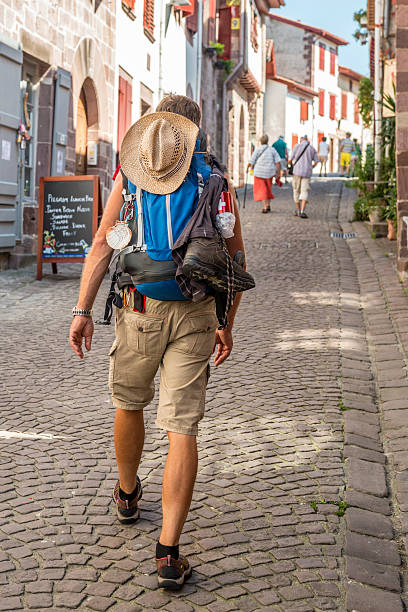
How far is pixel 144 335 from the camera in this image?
319 cm

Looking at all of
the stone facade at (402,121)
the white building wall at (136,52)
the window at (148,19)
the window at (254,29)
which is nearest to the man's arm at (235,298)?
the stone facade at (402,121)

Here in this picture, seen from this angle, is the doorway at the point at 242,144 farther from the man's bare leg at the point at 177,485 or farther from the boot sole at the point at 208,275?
the man's bare leg at the point at 177,485

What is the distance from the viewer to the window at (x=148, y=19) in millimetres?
18469

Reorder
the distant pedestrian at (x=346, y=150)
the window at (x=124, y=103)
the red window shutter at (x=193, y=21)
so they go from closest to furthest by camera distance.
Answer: the window at (x=124, y=103), the red window shutter at (x=193, y=21), the distant pedestrian at (x=346, y=150)

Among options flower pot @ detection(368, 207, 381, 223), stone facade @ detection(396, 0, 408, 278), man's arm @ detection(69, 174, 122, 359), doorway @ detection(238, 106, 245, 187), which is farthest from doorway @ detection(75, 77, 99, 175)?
doorway @ detection(238, 106, 245, 187)

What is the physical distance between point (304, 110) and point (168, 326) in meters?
46.8

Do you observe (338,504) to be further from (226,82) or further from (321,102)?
(321,102)

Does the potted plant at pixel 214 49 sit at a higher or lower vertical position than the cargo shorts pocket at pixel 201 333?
higher

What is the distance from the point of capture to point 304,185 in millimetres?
Answer: 17438

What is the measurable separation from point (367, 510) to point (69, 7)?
11.1 m

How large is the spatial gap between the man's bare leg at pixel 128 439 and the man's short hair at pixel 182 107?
109 centimetres

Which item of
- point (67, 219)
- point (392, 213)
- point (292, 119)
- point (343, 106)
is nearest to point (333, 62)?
point (343, 106)

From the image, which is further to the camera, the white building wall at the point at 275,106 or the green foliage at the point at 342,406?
the white building wall at the point at 275,106

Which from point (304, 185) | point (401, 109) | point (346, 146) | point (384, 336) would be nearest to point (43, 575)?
point (384, 336)
